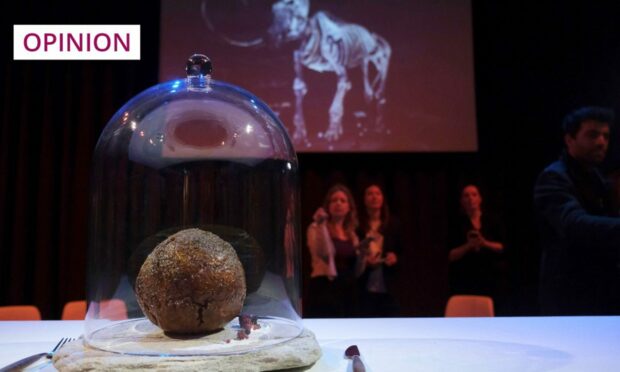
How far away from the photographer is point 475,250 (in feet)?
11.3

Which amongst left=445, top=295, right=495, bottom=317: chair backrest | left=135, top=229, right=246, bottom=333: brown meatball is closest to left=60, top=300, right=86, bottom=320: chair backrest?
left=135, top=229, right=246, bottom=333: brown meatball

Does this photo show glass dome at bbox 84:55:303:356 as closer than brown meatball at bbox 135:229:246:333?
No

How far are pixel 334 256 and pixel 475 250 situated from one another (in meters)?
0.96

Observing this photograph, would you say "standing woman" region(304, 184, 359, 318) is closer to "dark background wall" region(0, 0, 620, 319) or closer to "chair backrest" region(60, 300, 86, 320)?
"dark background wall" region(0, 0, 620, 319)

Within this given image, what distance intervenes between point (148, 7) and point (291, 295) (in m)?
2.90

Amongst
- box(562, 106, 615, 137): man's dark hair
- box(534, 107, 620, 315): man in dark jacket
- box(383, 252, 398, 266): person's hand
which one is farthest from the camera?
box(383, 252, 398, 266): person's hand

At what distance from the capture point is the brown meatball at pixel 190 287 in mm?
898

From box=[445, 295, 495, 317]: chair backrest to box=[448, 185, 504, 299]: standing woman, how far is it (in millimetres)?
1473

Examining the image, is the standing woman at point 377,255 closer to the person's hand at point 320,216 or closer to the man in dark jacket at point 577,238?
the person's hand at point 320,216

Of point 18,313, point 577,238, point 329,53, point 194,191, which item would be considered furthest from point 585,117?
point 18,313

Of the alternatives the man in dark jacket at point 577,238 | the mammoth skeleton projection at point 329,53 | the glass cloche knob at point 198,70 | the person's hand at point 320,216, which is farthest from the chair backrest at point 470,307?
the mammoth skeleton projection at point 329,53

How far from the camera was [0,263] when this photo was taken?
341 cm

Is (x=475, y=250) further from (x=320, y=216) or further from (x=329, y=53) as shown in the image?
(x=329, y=53)

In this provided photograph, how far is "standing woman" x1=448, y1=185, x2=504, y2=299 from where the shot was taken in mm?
3404
